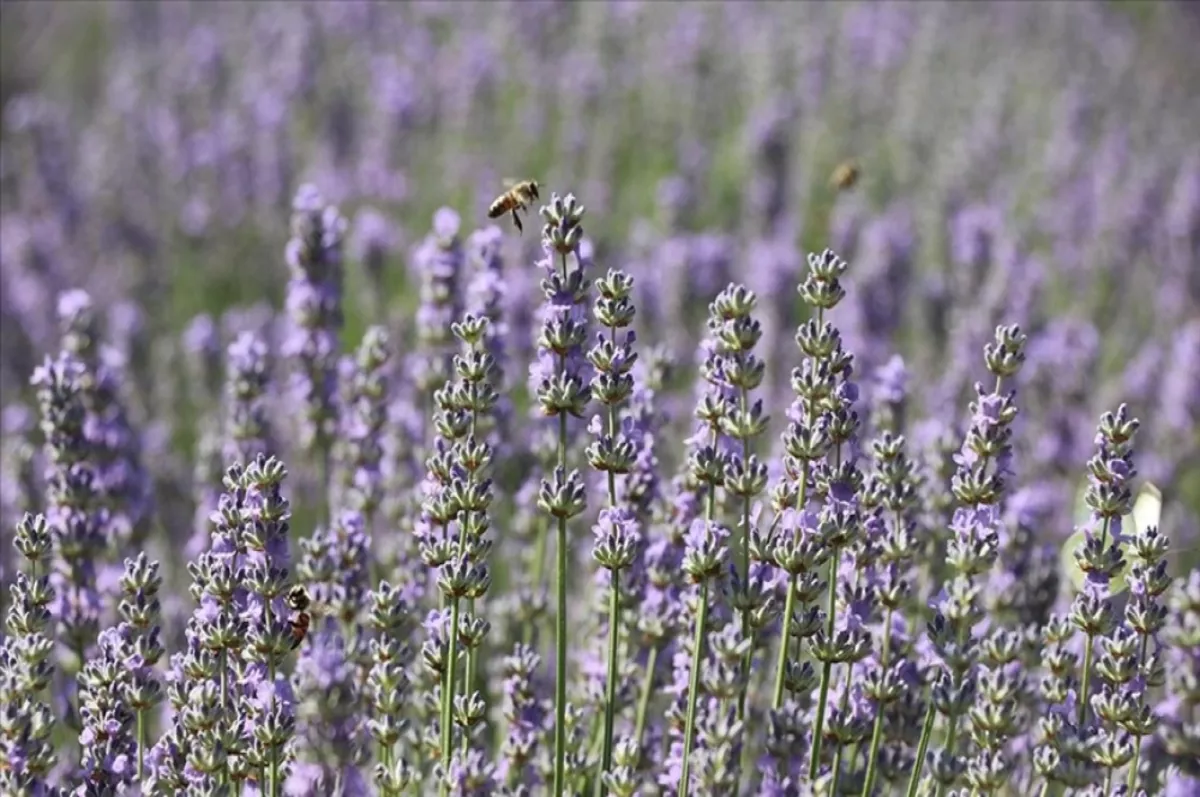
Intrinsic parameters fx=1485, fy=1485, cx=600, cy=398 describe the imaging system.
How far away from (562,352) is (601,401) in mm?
134

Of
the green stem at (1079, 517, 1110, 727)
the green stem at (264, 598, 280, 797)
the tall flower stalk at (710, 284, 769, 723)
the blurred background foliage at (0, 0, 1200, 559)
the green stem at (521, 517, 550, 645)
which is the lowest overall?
the green stem at (264, 598, 280, 797)

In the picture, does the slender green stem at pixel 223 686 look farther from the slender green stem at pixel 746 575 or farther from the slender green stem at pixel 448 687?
the slender green stem at pixel 746 575

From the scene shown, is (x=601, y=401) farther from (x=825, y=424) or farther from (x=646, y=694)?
(x=646, y=694)

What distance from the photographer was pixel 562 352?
2.47 m

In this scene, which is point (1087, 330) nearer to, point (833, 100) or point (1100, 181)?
point (1100, 181)

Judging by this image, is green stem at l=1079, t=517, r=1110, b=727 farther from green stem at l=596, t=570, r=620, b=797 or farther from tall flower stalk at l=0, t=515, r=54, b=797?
tall flower stalk at l=0, t=515, r=54, b=797

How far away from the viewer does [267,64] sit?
10258 mm

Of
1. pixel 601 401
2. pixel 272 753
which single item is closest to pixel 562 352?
pixel 601 401

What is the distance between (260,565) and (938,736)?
1919mm

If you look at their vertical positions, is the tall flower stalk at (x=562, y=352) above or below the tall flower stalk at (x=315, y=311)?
below

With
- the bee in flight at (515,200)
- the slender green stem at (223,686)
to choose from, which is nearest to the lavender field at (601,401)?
the slender green stem at (223,686)

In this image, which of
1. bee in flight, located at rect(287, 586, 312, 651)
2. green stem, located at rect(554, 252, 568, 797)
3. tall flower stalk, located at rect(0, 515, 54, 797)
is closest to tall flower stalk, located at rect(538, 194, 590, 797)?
green stem, located at rect(554, 252, 568, 797)

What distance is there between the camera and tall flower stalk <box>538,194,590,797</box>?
2357mm

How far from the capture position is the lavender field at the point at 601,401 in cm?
240
